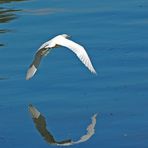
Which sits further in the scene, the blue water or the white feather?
the blue water

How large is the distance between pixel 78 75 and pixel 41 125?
1286 millimetres

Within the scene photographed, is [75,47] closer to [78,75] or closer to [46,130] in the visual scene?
[46,130]

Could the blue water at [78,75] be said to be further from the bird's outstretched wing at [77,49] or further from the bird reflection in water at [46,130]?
the bird's outstretched wing at [77,49]

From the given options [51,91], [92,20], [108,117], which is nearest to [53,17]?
[92,20]

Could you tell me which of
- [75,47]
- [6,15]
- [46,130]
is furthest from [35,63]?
[6,15]

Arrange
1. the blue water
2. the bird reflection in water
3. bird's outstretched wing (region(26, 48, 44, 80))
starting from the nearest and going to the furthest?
the bird reflection in water
the blue water
bird's outstretched wing (region(26, 48, 44, 80))

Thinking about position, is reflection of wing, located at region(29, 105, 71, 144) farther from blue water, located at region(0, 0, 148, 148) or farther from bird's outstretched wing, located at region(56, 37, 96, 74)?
bird's outstretched wing, located at region(56, 37, 96, 74)

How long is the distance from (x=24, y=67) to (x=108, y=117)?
176cm

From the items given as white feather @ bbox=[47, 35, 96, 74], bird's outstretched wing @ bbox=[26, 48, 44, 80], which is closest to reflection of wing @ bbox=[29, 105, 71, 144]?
bird's outstretched wing @ bbox=[26, 48, 44, 80]

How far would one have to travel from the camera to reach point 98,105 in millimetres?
7578

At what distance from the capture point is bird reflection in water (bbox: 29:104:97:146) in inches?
269

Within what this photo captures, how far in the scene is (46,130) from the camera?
23.5ft

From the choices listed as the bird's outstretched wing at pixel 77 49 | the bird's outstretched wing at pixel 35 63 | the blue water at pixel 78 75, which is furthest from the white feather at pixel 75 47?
the blue water at pixel 78 75

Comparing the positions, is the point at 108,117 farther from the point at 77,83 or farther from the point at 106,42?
the point at 106,42
